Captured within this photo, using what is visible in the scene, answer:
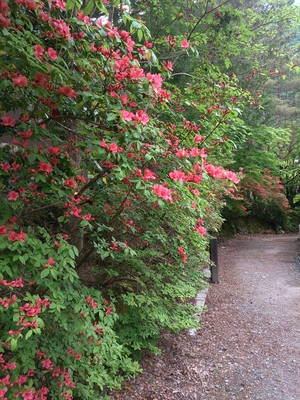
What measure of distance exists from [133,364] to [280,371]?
1.61m

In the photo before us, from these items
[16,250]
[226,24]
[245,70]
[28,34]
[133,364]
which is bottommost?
[133,364]

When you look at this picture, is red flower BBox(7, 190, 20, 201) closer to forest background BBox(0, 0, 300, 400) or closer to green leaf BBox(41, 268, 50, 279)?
forest background BBox(0, 0, 300, 400)

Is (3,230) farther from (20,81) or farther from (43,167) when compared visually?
(20,81)

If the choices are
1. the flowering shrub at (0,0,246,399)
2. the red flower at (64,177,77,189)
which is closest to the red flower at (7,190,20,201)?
the flowering shrub at (0,0,246,399)

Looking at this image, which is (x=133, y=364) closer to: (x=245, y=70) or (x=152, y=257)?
(x=152, y=257)

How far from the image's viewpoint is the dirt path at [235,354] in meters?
2.90

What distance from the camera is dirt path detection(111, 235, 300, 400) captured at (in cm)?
290

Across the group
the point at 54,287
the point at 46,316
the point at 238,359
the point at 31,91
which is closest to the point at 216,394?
the point at 238,359

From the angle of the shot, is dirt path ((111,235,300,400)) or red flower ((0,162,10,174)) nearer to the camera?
red flower ((0,162,10,174))

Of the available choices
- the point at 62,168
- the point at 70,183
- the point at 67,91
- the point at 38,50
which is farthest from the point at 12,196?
the point at 38,50

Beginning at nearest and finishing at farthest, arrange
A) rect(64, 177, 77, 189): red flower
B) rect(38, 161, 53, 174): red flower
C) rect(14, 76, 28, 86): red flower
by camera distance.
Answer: rect(14, 76, 28, 86): red flower < rect(38, 161, 53, 174): red flower < rect(64, 177, 77, 189): red flower

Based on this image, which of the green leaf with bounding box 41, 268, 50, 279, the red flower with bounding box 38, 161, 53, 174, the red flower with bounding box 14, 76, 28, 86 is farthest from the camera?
the red flower with bounding box 38, 161, 53, 174

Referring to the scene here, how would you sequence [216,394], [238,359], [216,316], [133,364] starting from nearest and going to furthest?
[133,364], [216,394], [238,359], [216,316]

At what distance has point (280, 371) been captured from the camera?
10.8ft
